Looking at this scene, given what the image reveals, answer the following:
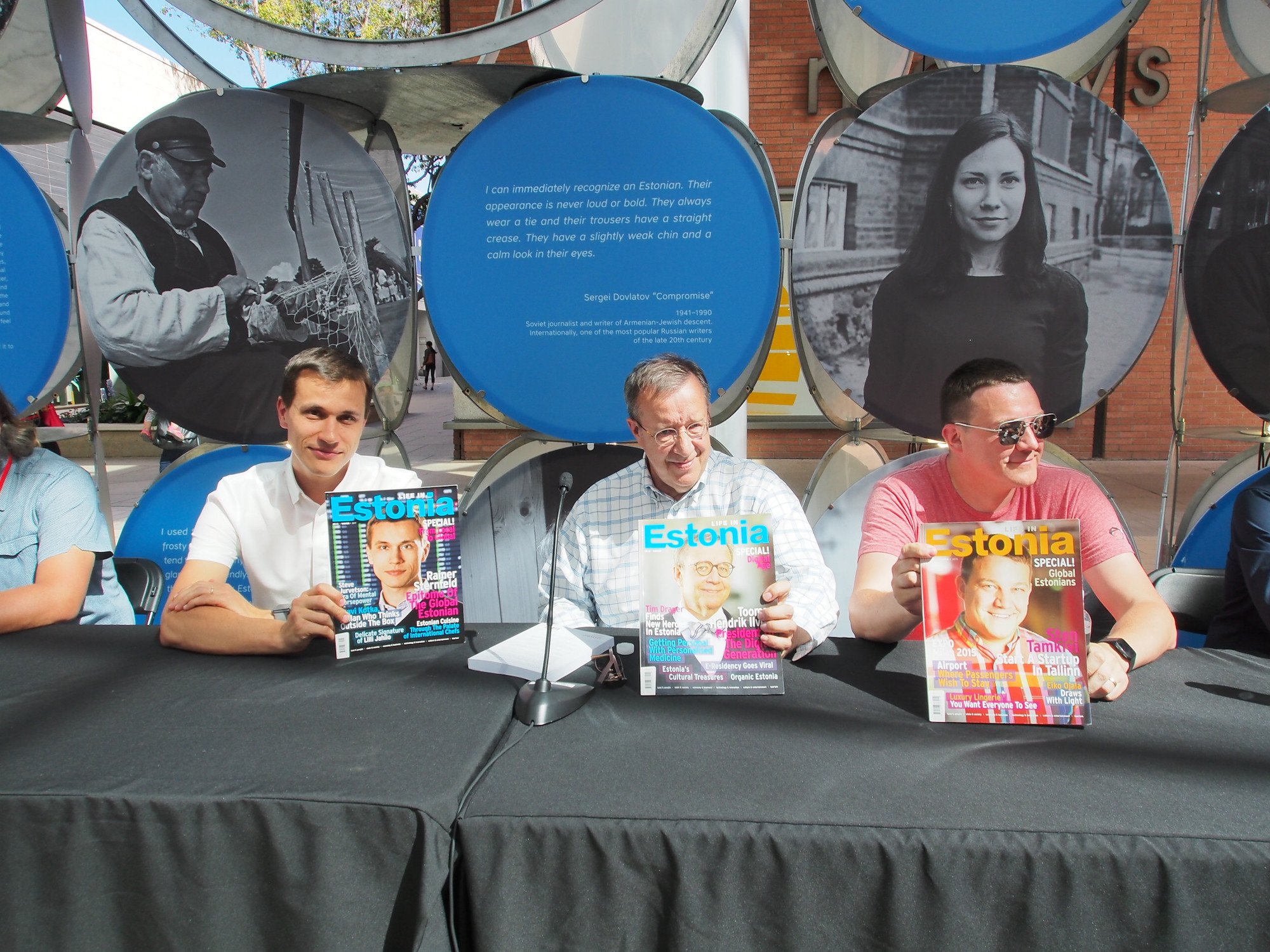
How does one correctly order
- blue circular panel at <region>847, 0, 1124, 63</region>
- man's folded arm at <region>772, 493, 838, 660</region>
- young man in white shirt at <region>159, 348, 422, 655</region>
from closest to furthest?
man's folded arm at <region>772, 493, 838, 660</region>, young man in white shirt at <region>159, 348, 422, 655</region>, blue circular panel at <region>847, 0, 1124, 63</region>

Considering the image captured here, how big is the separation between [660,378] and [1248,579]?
127cm

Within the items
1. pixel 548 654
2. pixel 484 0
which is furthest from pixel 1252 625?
pixel 484 0

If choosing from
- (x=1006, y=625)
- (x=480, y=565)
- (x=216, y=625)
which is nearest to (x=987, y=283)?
(x=1006, y=625)

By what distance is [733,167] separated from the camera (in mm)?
2088

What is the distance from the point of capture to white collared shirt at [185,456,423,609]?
1801 mm

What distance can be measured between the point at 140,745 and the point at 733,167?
1.82 metres

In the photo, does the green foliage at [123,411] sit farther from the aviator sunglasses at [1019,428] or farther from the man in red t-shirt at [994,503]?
the aviator sunglasses at [1019,428]

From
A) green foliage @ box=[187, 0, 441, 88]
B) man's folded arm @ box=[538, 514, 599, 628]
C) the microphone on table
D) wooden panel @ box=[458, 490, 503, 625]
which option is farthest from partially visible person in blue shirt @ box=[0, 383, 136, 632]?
green foliage @ box=[187, 0, 441, 88]

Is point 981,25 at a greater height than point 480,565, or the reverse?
point 981,25

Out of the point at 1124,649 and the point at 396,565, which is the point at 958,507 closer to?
the point at 1124,649

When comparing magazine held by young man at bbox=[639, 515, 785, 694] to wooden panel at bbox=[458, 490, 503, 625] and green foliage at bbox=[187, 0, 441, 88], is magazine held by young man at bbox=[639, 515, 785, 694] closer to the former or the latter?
wooden panel at bbox=[458, 490, 503, 625]

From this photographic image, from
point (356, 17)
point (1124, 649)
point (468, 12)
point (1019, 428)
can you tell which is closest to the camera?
point (1124, 649)

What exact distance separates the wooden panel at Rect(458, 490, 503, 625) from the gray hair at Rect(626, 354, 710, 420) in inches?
32.4

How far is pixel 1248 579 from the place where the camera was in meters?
1.61
